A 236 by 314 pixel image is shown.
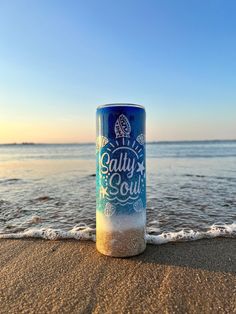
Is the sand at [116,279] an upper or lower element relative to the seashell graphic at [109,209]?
lower

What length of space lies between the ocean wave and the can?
48cm

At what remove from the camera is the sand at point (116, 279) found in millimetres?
1729

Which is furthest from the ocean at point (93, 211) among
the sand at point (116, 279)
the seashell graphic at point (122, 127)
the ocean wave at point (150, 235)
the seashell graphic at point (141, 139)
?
the seashell graphic at point (122, 127)

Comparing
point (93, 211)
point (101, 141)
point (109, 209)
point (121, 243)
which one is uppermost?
point (101, 141)

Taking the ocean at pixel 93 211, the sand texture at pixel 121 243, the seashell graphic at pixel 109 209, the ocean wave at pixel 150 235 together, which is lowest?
the ocean at pixel 93 211

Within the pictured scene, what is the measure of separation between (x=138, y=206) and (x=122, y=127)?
776mm

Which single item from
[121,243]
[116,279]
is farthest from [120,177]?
[116,279]

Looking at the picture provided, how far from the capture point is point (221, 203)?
4.77m

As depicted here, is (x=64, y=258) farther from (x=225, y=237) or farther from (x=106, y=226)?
(x=225, y=237)

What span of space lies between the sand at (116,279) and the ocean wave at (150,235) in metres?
0.16

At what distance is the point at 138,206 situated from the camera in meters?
2.55

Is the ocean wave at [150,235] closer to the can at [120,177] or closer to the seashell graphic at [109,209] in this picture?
the can at [120,177]

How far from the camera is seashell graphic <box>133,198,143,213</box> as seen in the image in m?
2.53

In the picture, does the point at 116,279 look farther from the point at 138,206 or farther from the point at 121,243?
the point at 138,206
